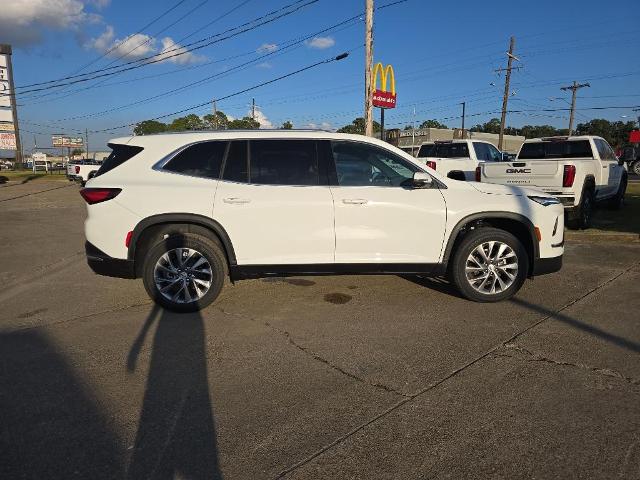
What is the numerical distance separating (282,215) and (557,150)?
884cm

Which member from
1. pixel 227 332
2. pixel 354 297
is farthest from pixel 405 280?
pixel 227 332

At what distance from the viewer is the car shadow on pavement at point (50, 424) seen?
2.35 m

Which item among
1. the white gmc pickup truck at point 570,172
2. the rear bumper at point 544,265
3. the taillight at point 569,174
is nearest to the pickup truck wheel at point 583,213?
the white gmc pickup truck at point 570,172

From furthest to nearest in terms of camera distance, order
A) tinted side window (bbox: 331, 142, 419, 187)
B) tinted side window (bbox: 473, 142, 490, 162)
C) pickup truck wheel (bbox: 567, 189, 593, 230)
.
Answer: tinted side window (bbox: 473, 142, 490, 162) < pickup truck wheel (bbox: 567, 189, 593, 230) < tinted side window (bbox: 331, 142, 419, 187)

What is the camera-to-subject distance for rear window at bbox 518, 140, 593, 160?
10242 mm

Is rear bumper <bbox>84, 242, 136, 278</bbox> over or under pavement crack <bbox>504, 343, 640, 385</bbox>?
over

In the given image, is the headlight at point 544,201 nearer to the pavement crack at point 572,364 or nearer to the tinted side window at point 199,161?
the pavement crack at point 572,364

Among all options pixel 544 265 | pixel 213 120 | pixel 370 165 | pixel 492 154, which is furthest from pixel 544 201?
pixel 213 120

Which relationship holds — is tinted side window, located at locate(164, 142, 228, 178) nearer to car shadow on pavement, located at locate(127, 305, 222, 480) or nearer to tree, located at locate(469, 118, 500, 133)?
car shadow on pavement, located at locate(127, 305, 222, 480)

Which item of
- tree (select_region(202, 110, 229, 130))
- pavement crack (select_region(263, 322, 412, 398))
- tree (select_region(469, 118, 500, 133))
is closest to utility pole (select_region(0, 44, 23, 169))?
tree (select_region(202, 110, 229, 130))

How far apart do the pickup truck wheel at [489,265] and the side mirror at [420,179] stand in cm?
79

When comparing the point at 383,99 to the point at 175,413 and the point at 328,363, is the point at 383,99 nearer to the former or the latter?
the point at 328,363

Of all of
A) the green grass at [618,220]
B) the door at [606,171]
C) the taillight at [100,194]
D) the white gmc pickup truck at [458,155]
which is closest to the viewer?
the taillight at [100,194]

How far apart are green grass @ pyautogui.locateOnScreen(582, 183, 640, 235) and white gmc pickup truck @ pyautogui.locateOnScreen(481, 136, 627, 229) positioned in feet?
1.20
